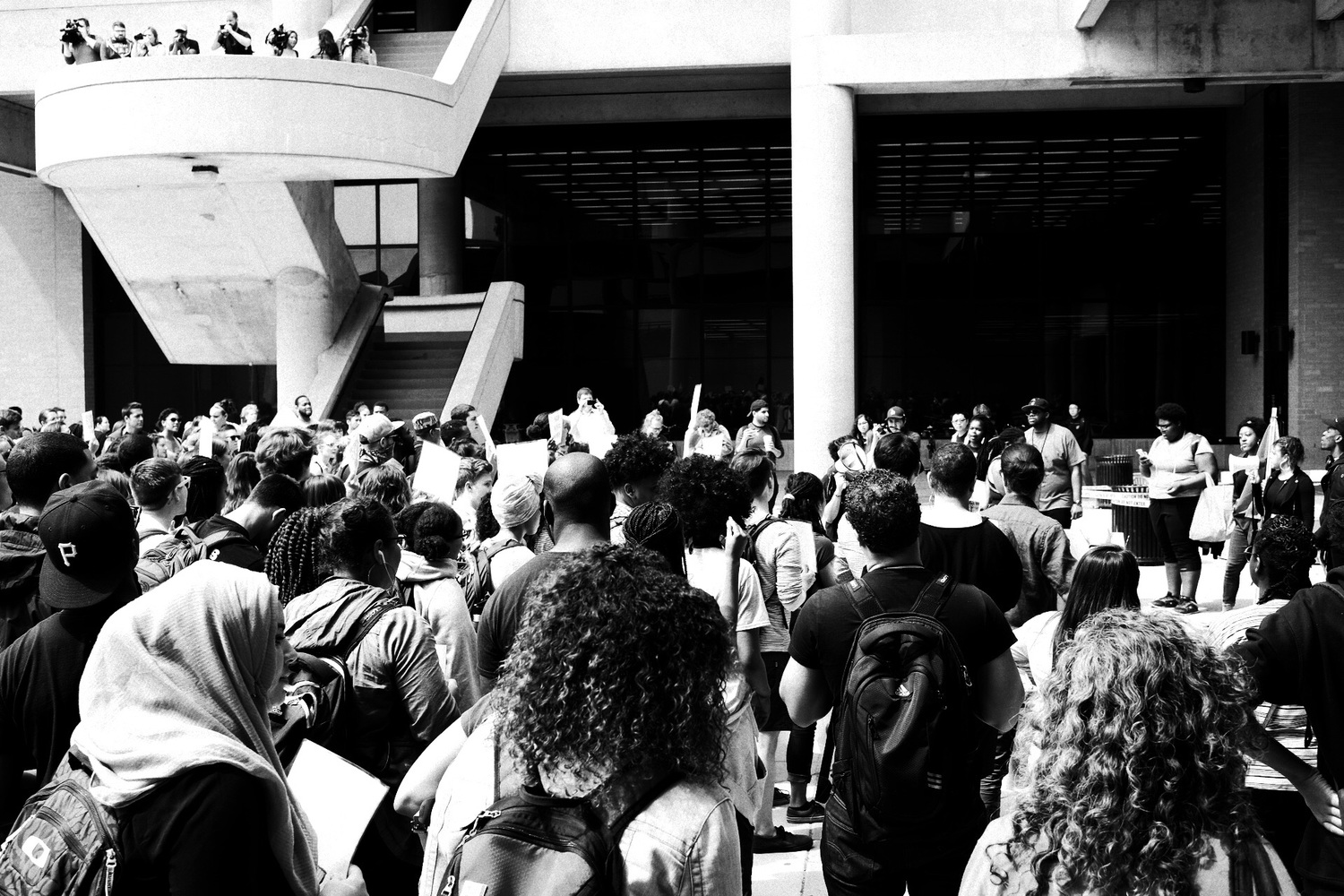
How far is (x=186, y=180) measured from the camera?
18141mm

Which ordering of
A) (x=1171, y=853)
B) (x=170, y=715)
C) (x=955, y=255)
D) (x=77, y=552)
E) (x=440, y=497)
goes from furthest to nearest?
(x=955, y=255), (x=440, y=497), (x=77, y=552), (x=170, y=715), (x=1171, y=853)

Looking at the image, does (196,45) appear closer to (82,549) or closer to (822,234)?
(822,234)

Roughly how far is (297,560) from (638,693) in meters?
2.47

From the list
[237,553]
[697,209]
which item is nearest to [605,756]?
[237,553]

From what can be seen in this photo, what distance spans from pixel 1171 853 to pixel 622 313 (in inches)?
1047

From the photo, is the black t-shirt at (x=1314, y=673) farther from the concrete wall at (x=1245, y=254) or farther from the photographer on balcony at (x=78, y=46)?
the concrete wall at (x=1245, y=254)

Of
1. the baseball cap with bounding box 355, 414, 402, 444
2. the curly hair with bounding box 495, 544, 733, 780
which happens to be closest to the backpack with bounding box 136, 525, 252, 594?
the curly hair with bounding box 495, 544, 733, 780

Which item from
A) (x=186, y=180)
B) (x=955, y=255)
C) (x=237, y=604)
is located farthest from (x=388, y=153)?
(x=237, y=604)

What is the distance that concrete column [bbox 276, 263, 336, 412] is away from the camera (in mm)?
20547

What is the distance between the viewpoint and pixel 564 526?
13.9 ft

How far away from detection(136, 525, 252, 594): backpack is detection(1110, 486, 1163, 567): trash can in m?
11.1

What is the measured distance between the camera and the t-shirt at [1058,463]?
→ 35.0ft

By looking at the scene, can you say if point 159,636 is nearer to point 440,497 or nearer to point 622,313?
point 440,497

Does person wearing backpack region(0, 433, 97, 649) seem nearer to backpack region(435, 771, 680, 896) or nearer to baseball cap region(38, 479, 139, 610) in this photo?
baseball cap region(38, 479, 139, 610)
